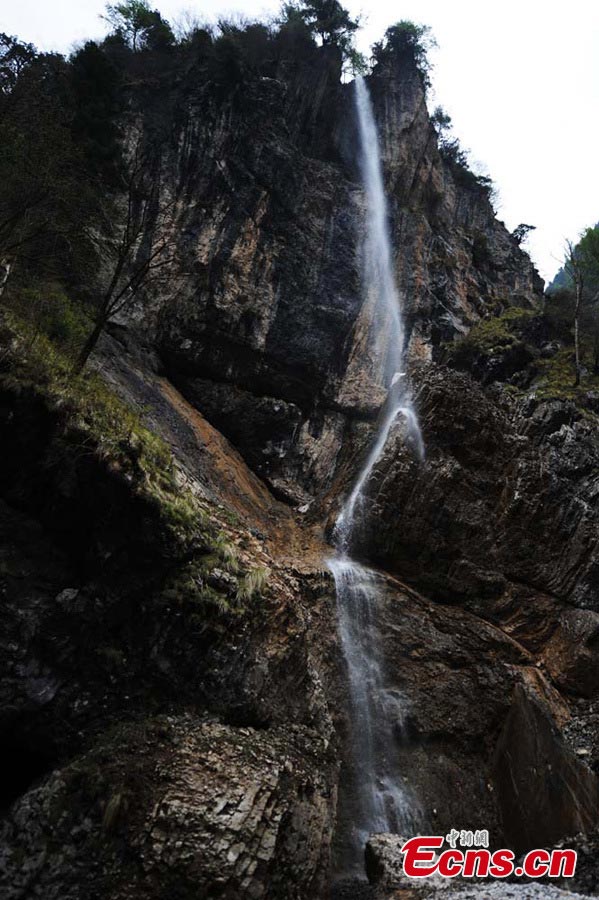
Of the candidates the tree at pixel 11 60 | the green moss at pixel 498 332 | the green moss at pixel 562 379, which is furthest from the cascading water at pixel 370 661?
the tree at pixel 11 60

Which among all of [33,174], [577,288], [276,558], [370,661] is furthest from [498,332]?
[33,174]

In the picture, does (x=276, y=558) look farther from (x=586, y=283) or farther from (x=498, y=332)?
(x=586, y=283)

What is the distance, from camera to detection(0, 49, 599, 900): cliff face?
6.64m

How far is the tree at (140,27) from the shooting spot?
26312 mm

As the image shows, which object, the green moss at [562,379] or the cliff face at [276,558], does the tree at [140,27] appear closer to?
the cliff face at [276,558]

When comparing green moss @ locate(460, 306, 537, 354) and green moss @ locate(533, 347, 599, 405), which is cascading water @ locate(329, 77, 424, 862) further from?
green moss @ locate(533, 347, 599, 405)

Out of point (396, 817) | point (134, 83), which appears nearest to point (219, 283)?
point (134, 83)

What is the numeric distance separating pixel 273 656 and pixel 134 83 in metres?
24.7

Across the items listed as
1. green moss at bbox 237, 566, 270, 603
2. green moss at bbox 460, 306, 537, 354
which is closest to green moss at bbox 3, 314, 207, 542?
green moss at bbox 237, 566, 270, 603

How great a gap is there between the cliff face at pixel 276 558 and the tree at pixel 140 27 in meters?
7.07

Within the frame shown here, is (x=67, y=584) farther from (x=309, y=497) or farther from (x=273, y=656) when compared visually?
(x=309, y=497)

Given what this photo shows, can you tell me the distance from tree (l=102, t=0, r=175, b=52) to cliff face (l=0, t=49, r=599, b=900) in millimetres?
7066

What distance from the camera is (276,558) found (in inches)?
534

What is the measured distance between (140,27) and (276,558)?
28.7 metres
